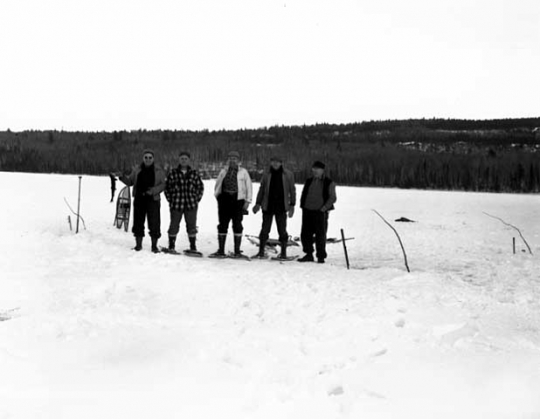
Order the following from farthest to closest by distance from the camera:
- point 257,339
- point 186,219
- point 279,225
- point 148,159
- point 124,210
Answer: point 124,210 < point 186,219 < point 279,225 < point 148,159 < point 257,339

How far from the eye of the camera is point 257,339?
505 cm

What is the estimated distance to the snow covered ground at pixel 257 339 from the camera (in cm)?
392

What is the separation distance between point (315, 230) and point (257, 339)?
15.8ft

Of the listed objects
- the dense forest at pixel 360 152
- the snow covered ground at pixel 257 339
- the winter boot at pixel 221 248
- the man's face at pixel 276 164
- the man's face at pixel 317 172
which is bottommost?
the snow covered ground at pixel 257 339

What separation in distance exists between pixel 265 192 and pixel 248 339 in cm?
492

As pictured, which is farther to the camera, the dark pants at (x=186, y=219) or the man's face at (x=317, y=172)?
the dark pants at (x=186, y=219)

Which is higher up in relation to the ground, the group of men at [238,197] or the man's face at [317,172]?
the man's face at [317,172]

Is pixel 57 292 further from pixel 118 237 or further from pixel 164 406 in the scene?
pixel 118 237

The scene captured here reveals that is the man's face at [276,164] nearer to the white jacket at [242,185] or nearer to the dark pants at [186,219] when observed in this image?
the white jacket at [242,185]

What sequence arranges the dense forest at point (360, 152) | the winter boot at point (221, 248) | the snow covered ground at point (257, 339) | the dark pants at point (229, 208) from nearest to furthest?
1. the snow covered ground at point (257, 339)
2. the winter boot at point (221, 248)
3. the dark pants at point (229, 208)
4. the dense forest at point (360, 152)

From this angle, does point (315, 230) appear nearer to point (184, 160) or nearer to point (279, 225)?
point (279, 225)

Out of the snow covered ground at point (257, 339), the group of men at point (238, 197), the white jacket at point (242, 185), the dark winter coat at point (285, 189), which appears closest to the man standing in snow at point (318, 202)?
the group of men at point (238, 197)

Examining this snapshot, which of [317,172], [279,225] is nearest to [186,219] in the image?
[279,225]

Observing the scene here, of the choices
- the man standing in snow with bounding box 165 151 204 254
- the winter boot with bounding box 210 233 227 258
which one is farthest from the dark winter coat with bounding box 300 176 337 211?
the man standing in snow with bounding box 165 151 204 254
